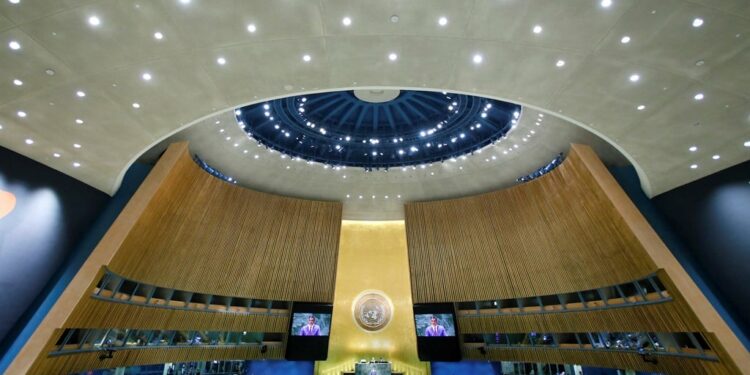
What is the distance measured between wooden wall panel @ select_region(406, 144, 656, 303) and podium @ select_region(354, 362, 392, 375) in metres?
4.12

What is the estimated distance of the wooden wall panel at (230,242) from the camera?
11523mm

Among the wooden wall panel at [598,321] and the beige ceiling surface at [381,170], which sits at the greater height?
the beige ceiling surface at [381,170]

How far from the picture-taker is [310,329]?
15.6 metres

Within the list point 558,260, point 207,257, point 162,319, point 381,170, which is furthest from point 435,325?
point 162,319

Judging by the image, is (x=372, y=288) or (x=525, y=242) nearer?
(x=525, y=242)

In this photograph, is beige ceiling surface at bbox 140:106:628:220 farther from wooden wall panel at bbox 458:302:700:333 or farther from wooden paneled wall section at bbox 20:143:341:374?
wooden wall panel at bbox 458:302:700:333

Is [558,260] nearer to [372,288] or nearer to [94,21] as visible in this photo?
[372,288]

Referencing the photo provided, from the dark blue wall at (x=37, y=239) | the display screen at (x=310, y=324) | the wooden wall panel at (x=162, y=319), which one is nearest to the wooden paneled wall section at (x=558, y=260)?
the display screen at (x=310, y=324)

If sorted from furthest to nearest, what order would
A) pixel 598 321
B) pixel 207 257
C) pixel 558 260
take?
pixel 207 257, pixel 558 260, pixel 598 321

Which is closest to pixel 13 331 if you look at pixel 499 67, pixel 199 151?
pixel 199 151

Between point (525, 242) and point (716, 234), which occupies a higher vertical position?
point (525, 242)

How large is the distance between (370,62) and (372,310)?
1509cm

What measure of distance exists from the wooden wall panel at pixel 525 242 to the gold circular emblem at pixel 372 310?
3.40m

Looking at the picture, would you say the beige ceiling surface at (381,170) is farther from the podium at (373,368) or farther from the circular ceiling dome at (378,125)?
the podium at (373,368)
